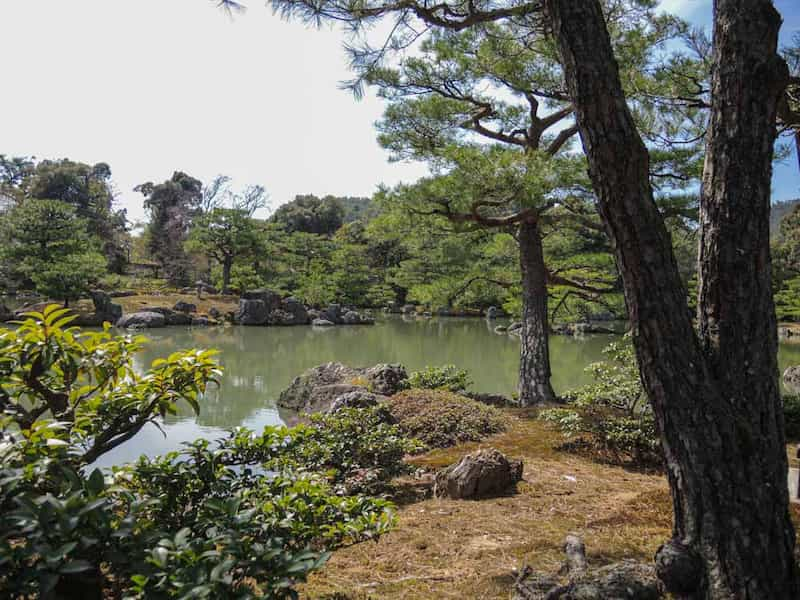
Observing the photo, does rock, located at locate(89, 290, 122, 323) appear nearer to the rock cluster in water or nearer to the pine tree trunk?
the rock cluster in water

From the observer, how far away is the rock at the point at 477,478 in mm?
2461

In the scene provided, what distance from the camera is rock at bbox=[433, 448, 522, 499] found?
2461mm

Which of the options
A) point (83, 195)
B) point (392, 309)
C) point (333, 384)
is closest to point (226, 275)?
point (392, 309)

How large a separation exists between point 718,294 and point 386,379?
411 cm

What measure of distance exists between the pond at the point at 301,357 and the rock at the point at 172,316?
1147 mm

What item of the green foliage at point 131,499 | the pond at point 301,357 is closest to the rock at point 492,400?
the pond at point 301,357

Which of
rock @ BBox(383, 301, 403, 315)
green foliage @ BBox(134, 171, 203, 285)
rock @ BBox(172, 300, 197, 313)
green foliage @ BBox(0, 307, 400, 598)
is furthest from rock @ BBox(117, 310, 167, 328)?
green foliage @ BBox(0, 307, 400, 598)

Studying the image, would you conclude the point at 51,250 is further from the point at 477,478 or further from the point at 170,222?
the point at 477,478

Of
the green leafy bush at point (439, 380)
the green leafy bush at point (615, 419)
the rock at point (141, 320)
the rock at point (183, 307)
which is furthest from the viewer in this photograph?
the rock at point (183, 307)

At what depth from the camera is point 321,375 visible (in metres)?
6.06

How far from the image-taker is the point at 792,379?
842 cm

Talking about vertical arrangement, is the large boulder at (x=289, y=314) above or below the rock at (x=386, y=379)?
above

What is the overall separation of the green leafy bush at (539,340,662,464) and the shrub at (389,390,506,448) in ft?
1.58

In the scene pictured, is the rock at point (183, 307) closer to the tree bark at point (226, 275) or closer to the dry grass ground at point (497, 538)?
the tree bark at point (226, 275)
